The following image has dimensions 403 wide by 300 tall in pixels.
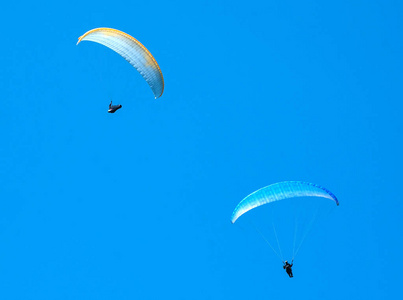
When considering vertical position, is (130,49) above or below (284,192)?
above

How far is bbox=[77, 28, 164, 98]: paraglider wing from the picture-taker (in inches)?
1451

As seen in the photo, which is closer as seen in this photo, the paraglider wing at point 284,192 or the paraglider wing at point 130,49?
the paraglider wing at point 284,192

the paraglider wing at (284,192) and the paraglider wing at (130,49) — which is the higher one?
the paraglider wing at (130,49)

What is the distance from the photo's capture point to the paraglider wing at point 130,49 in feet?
121

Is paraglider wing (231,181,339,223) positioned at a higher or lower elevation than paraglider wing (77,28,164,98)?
lower

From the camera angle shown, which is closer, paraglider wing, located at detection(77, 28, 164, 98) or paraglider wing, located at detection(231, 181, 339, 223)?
paraglider wing, located at detection(231, 181, 339, 223)

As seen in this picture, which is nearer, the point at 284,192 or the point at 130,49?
the point at 284,192

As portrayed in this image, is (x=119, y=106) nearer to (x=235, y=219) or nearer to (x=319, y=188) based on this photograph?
(x=235, y=219)

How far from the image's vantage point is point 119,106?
40.3 meters

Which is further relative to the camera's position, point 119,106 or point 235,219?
point 119,106

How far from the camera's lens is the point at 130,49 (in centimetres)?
3750

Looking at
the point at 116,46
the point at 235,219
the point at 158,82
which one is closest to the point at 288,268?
the point at 235,219

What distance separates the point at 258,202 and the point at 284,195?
1.23 m

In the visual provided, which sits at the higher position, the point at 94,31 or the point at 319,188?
the point at 94,31
